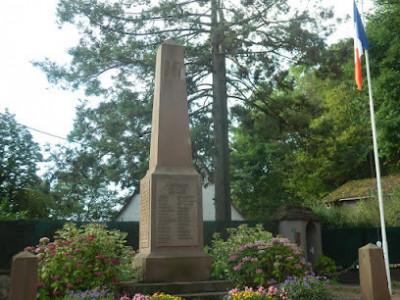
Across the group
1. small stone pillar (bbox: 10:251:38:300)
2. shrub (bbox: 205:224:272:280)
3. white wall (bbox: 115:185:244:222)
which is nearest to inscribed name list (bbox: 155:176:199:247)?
shrub (bbox: 205:224:272:280)

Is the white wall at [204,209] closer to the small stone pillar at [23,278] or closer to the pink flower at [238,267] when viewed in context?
the pink flower at [238,267]

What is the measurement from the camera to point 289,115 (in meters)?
18.1

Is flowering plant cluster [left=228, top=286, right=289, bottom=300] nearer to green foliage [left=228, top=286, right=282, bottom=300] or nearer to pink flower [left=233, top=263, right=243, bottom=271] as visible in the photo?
green foliage [left=228, top=286, right=282, bottom=300]

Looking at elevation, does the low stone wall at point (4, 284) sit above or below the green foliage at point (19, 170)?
below

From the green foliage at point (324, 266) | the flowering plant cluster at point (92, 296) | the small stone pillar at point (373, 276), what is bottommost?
the green foliage at point (324, 266)

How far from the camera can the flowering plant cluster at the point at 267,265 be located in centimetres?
800

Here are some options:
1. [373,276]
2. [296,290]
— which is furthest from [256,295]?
[373,276]

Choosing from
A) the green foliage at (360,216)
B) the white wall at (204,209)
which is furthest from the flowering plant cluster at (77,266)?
the white wall at (204,209)

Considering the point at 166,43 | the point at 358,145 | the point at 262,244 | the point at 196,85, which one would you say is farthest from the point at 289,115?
the point at 358,145

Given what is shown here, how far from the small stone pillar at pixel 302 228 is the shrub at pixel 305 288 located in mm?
8240

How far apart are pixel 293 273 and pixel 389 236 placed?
1104 centimetres

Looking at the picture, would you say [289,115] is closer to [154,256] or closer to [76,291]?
[154,256]

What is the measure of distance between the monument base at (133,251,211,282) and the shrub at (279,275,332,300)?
73.7 inches

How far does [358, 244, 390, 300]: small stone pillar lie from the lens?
6.39m
